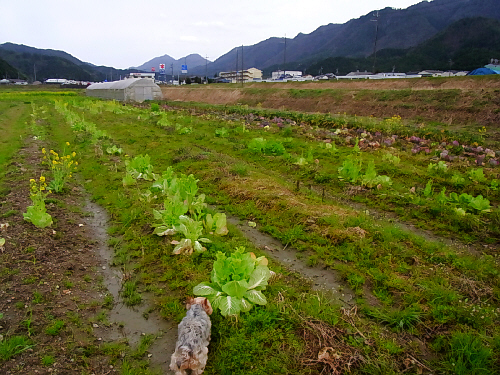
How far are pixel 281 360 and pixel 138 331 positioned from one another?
1.77m

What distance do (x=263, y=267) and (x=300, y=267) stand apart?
1.26 metres

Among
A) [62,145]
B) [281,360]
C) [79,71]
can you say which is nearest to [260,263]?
[281,360]

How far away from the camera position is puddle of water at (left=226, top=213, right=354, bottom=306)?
465cm

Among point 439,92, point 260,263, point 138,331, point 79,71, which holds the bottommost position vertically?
point 138,331

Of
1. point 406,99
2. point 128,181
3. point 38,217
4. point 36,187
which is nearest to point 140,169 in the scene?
point 128,181

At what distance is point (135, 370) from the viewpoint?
3344mm

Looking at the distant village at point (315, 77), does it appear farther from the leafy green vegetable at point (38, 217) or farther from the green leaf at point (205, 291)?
the green leaf at point (205, 291)

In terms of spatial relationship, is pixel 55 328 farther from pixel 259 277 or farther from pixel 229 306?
pixel 259 277

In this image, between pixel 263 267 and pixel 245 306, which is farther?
pixel 263 267

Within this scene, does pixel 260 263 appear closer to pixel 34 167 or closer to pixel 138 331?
pixel 138 331

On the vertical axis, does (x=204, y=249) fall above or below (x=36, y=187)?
below

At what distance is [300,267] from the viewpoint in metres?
5.32

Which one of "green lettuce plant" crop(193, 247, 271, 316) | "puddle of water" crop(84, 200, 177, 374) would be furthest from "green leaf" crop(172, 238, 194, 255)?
"green lettuce plant" crop(193, 247, 271, 316)

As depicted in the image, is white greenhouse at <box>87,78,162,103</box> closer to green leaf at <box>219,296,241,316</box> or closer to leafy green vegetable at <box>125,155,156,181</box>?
leafy green vegetable at <box>125,155,156,181</box>
